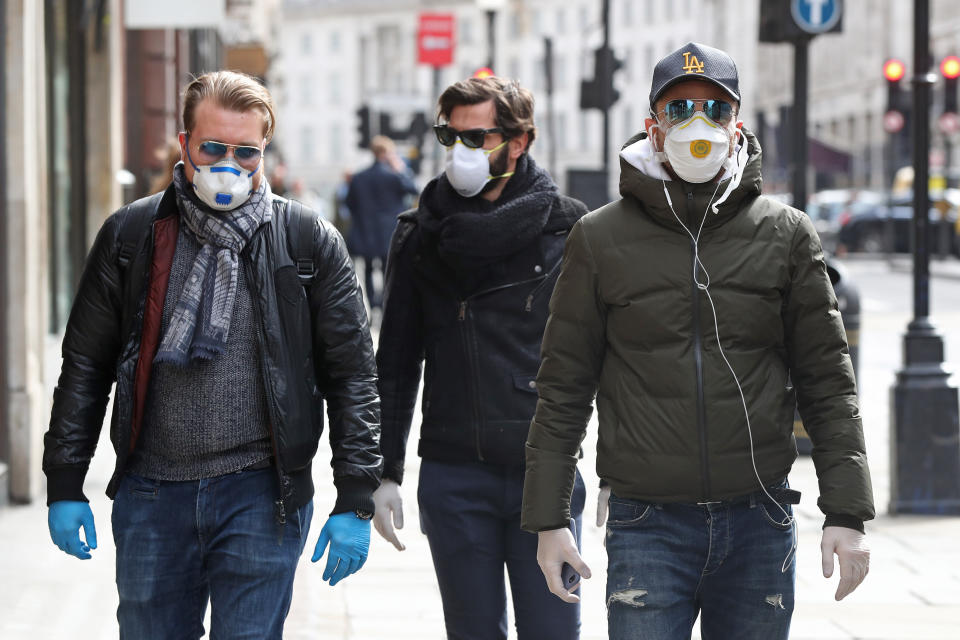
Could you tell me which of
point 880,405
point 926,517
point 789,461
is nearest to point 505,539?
point 789,461

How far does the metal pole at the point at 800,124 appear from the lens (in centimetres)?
914

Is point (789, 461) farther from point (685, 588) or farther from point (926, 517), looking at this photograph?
point (926, 517)

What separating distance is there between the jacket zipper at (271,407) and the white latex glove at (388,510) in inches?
24.0

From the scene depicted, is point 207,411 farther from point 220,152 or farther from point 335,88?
point 335,88

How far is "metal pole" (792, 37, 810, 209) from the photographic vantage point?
9.14 meters

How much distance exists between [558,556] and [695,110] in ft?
2.96

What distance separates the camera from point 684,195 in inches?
126

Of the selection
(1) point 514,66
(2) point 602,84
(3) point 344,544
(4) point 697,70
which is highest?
(1) point 514,66

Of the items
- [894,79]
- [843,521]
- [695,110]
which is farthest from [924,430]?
[894,79]

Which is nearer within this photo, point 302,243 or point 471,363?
point 302,243

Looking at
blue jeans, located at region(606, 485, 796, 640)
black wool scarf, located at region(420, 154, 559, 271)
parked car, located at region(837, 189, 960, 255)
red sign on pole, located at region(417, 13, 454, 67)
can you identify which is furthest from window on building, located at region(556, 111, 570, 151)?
blue jeans, located at region(606, 485, 796, 640)

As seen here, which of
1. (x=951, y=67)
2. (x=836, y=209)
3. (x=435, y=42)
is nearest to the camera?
(x=435, y=42)

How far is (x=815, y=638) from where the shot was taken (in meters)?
5.62

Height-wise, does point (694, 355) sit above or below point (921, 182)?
below
